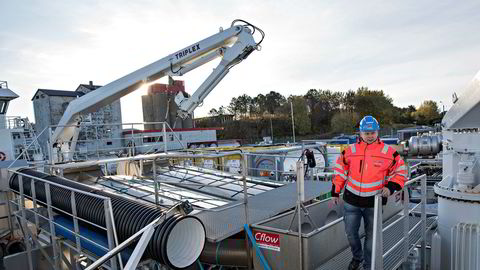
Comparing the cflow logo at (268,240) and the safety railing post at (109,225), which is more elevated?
the safety railing post at (109,225)

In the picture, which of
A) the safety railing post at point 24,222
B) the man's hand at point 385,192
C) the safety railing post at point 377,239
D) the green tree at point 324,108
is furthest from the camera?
the green tree at point 324,108

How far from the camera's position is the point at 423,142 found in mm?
10695

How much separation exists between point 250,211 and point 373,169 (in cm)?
205

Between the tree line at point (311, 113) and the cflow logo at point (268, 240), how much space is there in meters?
53.0

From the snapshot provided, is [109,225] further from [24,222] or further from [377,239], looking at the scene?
[24,222]

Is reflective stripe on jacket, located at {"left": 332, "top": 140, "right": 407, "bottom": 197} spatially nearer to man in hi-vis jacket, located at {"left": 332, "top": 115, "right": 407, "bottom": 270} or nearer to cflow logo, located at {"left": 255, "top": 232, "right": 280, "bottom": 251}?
man in hi-vis jacket, located at {"left": 332, "top": 115, "right": 407, "bottom": 270}

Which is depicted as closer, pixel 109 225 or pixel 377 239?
pixel 377 239

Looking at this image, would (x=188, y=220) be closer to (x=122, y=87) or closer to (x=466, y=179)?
(x=466, y=179)

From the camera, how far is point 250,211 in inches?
183

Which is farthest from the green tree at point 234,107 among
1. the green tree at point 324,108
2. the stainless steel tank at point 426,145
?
the stainless steel tank at point 426,145

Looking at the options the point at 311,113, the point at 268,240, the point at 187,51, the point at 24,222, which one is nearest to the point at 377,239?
the point at 268,240

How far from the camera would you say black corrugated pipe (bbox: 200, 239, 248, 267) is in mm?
3887

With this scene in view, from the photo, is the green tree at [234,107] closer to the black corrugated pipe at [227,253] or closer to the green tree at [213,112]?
the green tree at [213,112]

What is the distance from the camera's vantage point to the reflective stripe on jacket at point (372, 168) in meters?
3.28
